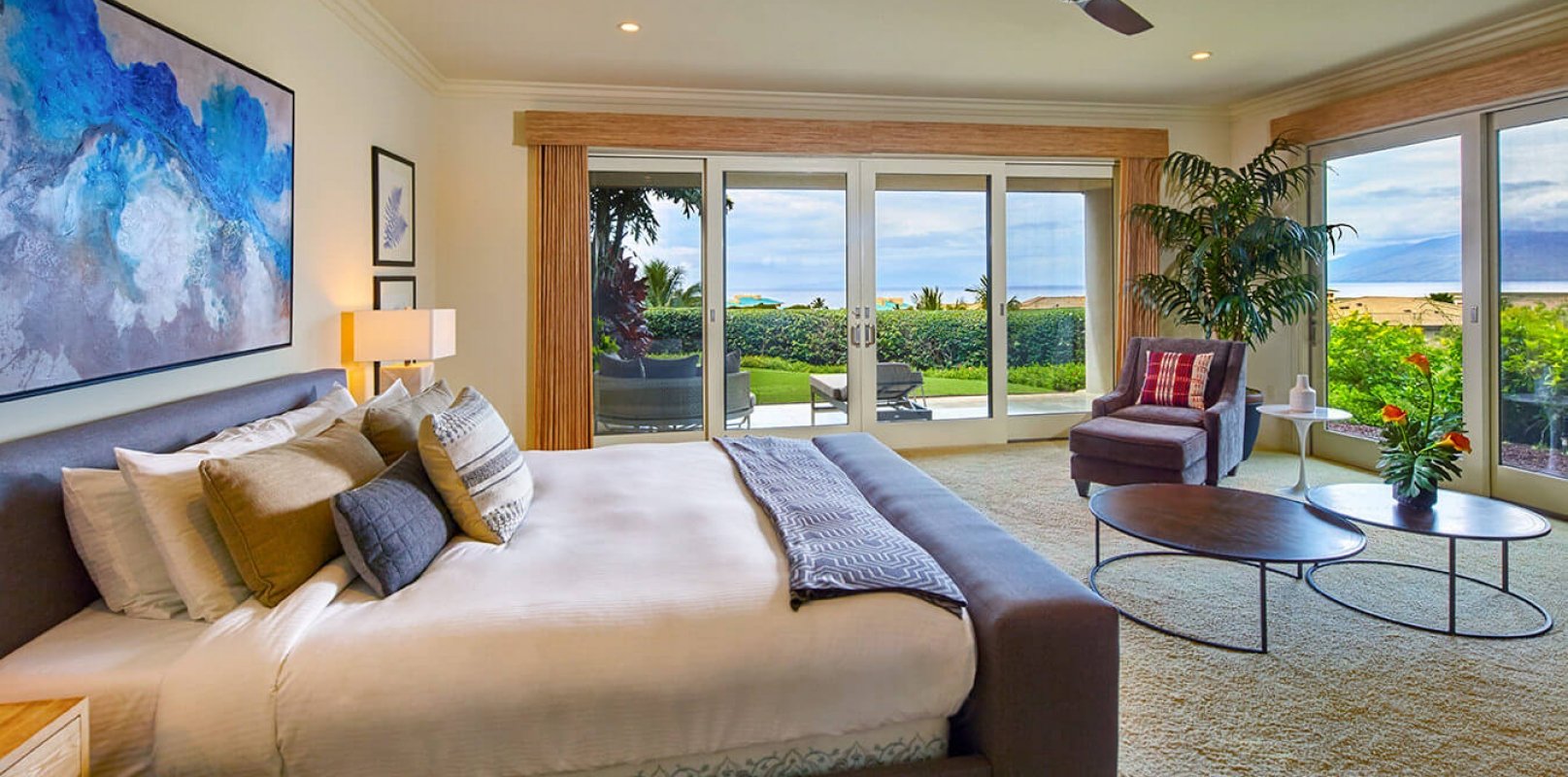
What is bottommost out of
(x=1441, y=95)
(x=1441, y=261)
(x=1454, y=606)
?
(x=1454, y=606)

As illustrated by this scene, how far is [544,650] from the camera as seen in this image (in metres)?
1.53

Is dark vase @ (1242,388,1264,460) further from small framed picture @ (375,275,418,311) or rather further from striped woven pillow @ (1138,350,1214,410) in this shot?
small framed picture @ (375,275,418,311)

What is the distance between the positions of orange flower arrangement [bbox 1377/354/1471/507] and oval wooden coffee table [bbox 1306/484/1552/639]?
65 mm

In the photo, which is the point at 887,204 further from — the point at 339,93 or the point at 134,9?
the point at 134,9

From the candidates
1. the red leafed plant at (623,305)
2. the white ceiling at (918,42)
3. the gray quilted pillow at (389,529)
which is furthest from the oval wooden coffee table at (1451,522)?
the red leafed plant at (623,305)

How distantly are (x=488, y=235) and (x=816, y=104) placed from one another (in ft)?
7.67

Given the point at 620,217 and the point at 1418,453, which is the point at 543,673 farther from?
the point at 620,217

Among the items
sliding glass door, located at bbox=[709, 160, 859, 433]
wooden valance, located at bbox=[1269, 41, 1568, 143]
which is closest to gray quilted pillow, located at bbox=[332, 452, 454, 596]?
sliding glass door, located at bbox=[709, 160, 859, 433]

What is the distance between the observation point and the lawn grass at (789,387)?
574 centimetres

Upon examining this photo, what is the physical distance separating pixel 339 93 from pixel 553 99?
1800 mm

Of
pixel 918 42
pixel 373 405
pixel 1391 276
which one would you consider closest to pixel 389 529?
pixel 373 405

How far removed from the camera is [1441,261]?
4.66 meters

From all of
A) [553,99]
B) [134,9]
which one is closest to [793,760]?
[134,9]

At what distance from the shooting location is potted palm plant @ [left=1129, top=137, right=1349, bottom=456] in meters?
5.16
